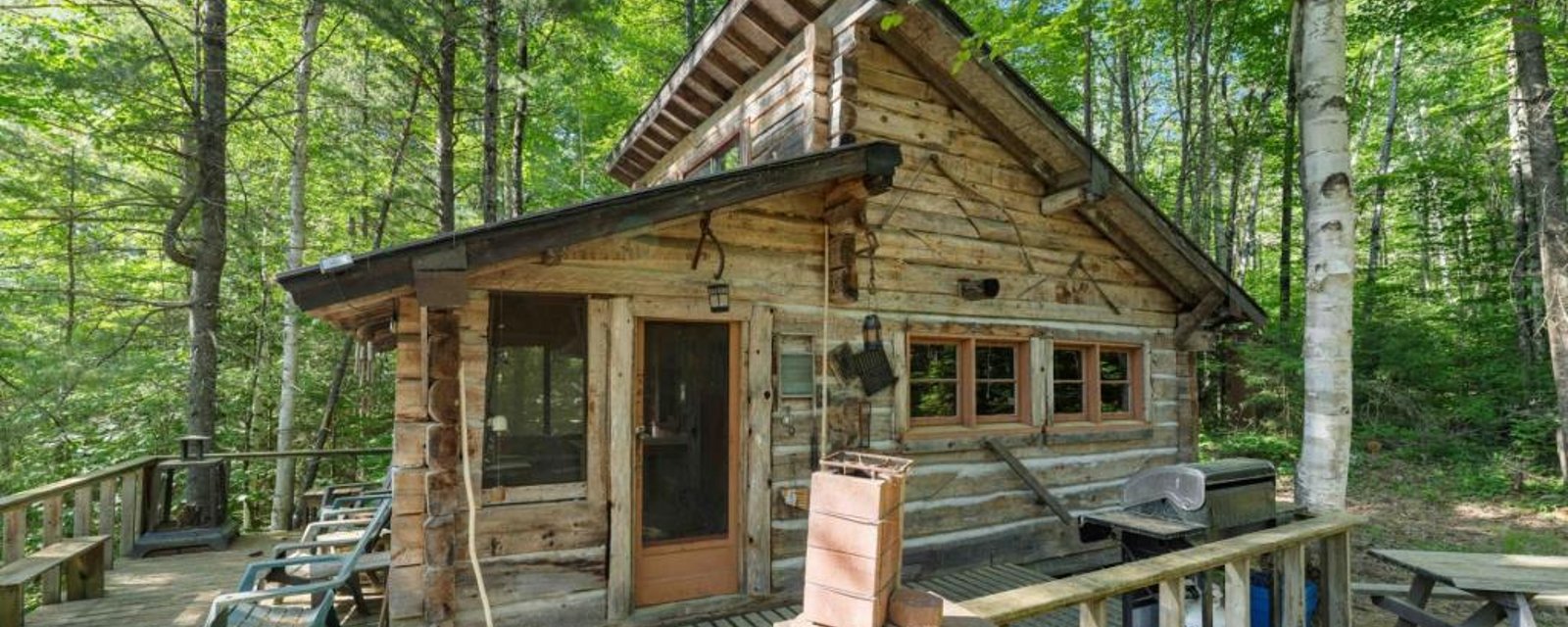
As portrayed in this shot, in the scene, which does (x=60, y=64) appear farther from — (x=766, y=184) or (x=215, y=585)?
(x=766, y=184)

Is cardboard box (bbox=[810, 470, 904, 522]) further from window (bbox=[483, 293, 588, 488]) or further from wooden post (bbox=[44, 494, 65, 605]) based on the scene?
wooden post (bbox=[44, 494, 65, 605])

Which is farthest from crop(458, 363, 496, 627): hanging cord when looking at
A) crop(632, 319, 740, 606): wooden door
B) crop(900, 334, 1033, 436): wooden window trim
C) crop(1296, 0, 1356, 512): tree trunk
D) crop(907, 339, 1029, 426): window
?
crop(1296, 0, 1356, 512): tree trunk

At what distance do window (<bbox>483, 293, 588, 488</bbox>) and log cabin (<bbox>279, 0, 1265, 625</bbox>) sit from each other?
0.02 m

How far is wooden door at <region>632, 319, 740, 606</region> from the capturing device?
182 inches

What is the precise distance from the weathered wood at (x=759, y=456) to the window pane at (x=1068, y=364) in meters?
3.55

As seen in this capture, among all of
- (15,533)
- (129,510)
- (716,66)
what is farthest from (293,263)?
(716,66)

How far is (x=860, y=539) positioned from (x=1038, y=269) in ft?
18.8

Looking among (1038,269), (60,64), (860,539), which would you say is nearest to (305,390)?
(60,64)

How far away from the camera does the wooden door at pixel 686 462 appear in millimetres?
4613

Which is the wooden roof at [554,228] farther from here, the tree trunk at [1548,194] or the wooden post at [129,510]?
the tree trunk at [1548,194]

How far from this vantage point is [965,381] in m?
6.14

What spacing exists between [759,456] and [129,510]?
7120 millimetres

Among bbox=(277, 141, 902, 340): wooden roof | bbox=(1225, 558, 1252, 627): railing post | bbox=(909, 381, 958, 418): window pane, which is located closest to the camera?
bbox=(1225, 558, 1252, 627): railing post

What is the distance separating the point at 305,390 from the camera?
12195 millimetres
